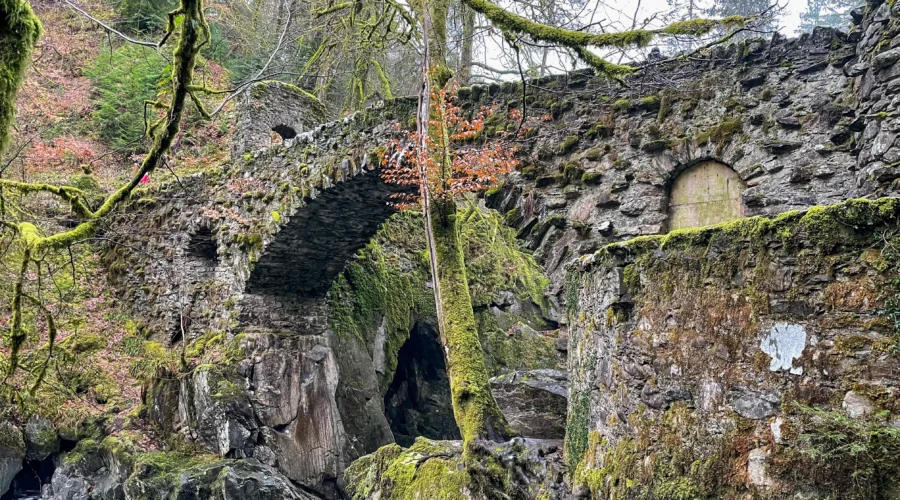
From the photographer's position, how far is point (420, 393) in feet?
36.7

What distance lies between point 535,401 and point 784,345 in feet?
11.8

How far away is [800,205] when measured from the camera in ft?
15.4

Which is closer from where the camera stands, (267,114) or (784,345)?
(784,345)

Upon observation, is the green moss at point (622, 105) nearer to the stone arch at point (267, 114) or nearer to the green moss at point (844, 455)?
the green moss at point (844, 455)

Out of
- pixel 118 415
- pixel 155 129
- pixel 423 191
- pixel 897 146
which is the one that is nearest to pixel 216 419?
pixel 118 415

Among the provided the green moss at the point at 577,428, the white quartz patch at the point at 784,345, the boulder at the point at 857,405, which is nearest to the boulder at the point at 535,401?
the green moss at the point at 577,428

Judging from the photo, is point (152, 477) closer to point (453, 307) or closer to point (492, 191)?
point (453, 307)

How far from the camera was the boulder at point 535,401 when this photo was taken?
562 centimetres

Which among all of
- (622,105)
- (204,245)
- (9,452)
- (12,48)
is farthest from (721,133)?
(9,452)

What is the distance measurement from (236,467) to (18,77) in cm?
642

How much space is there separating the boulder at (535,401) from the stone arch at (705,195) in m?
1.83

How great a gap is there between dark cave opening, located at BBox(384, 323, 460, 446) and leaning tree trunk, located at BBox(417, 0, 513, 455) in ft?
17.4

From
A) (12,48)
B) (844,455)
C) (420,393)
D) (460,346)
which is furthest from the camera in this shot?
(420,393)

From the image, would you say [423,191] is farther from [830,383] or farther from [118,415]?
[118,415]
